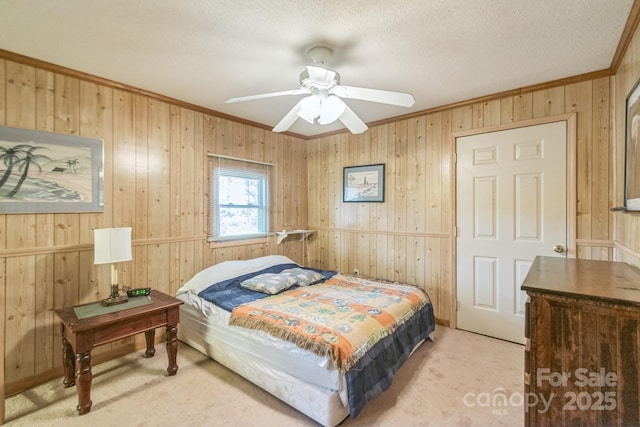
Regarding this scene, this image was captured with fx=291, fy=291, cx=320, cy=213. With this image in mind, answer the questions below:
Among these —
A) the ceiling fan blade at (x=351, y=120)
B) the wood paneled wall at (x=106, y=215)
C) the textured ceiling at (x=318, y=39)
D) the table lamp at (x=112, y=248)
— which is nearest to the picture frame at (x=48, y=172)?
the wood paneled wall at (x=106, y=215)

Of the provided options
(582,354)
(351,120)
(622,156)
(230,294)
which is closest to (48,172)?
(230,294)

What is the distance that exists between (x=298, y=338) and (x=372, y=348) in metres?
0.50

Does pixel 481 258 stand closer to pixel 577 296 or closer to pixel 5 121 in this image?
pixel 577 296

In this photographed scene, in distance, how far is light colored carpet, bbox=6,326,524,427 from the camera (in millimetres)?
1813

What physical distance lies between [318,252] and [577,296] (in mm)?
3442

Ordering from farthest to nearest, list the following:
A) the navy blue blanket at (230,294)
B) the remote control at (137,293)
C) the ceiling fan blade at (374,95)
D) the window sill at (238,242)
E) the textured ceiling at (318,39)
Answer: the window sill at (238,242) → the navy blue blanket at (230,294) → the remote control at (137,293) → the ceiling fan blade at (374,95) → the textured ceiling at (318,39)

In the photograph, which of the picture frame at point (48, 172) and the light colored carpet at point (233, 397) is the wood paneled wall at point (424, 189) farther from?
the picture frame at point (48, 172)

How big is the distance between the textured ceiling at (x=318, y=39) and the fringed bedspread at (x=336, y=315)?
188 centimetres

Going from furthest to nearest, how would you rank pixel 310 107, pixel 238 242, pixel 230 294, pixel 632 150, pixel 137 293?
pixel 238 242, pixel 230 294, pixel 137 293, pixel 310 107, pixel 632 150

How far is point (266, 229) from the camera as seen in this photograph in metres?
3.85

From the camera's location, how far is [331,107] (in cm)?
209

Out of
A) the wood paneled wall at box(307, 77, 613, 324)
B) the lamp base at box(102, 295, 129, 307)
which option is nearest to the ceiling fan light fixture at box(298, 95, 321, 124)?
the wood paneled wall at box(307, 77, 613, 324)

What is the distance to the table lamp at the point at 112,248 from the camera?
2080 mm

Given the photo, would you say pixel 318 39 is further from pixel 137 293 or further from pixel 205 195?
pixel 137 293
